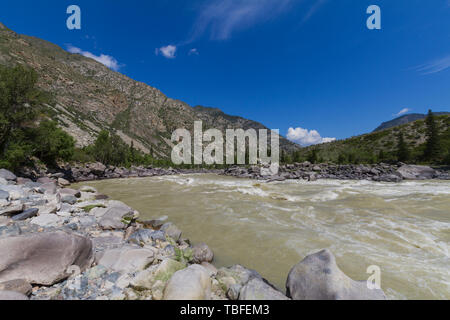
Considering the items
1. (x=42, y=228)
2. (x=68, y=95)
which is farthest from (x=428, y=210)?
(x=68, y=95)

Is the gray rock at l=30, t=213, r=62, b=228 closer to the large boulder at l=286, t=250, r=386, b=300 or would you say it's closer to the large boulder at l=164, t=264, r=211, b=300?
the large boulder at l=164, t=264, r=211, b=300

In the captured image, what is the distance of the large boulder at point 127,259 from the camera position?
3262mm

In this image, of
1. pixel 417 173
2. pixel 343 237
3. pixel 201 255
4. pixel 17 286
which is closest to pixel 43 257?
pixel 17 286

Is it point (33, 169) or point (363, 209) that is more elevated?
point (33, 169)

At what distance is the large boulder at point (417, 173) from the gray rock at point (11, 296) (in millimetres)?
37165

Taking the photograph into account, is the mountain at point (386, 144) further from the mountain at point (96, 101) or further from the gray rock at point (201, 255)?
the mountain at point (96, 101)

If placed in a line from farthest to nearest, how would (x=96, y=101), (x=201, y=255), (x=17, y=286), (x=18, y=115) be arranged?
(x=96, y=101) → (x=18, y=115) → (x=201, y=255) → (x=17, y=286)

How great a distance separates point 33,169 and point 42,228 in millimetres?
25901

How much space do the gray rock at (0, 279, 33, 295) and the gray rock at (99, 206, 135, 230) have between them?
3.60 metres

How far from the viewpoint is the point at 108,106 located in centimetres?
13062

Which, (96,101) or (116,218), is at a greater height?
(96,101)

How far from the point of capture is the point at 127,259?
3.41 metres

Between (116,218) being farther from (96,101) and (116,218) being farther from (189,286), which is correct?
(96,101)
